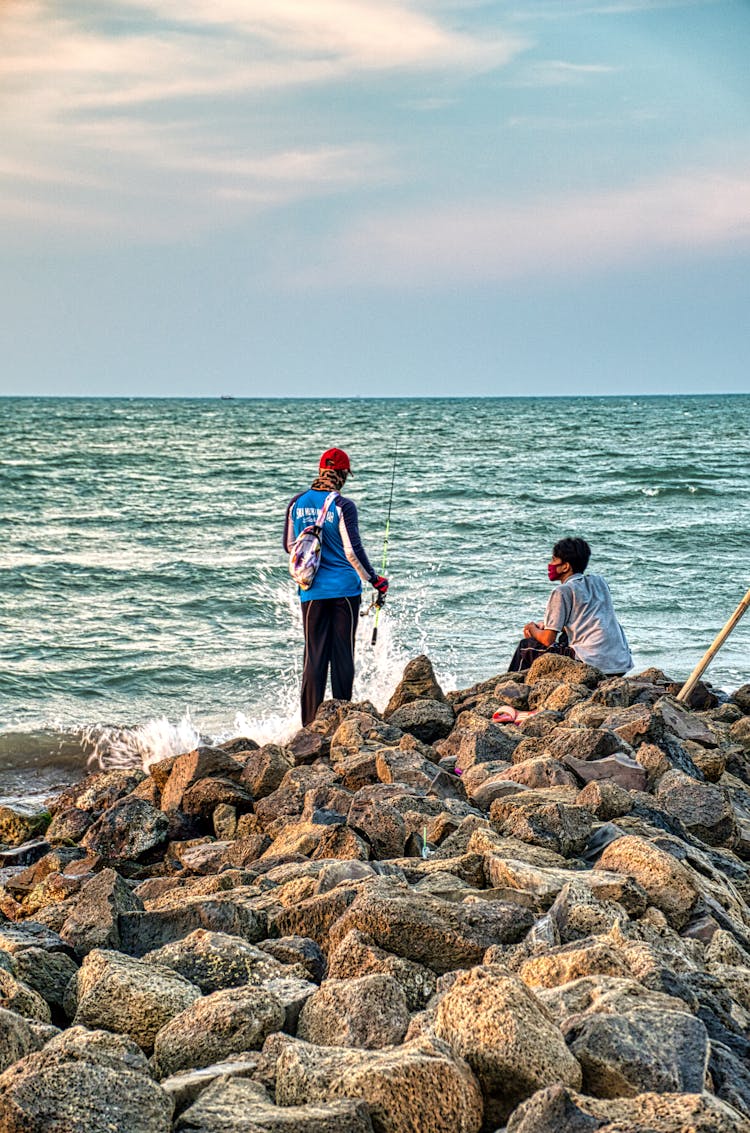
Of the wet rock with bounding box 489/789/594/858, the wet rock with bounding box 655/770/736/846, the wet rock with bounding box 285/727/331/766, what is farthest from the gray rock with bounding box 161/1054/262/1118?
the wet rock with bounding box 285/727/331/766

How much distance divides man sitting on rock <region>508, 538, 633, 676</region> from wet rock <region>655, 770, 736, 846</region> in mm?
2671

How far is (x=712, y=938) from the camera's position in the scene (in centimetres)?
307

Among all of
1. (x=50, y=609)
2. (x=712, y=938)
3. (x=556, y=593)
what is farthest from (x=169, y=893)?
(x=50, y=609)

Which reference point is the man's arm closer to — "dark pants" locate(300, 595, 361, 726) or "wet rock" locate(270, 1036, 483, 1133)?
"dark pants" locate(300, 595, 361, 726)

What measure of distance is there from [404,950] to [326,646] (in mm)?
4338

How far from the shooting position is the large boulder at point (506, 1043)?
2.13m

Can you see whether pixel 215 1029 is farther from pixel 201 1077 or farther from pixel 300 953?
pixel 300 953

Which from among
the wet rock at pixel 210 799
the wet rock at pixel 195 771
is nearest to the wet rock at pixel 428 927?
the wet rock at pixel 210 799

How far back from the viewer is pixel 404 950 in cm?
283

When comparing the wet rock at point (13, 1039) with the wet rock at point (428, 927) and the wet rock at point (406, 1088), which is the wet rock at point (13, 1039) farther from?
the wet rock at point (428, 927)

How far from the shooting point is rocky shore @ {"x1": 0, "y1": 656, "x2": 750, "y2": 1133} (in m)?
2.06

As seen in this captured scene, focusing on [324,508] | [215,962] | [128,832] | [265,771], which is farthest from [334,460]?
[215,962]

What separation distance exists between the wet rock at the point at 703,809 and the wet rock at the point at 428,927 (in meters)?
1.49

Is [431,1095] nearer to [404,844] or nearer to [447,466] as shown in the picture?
[404,844]
